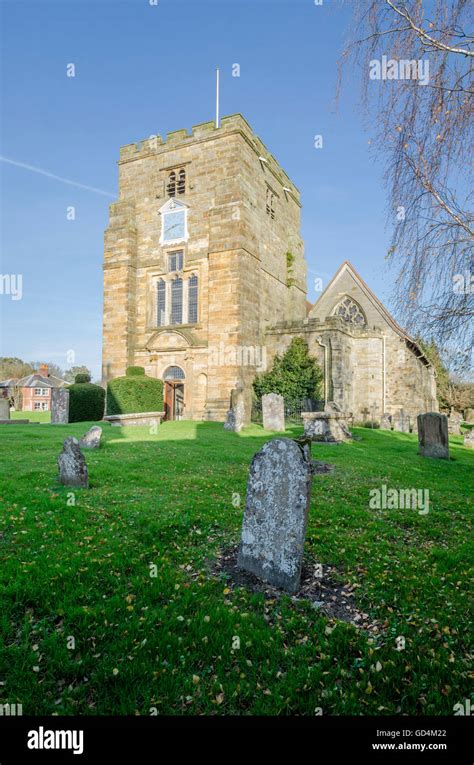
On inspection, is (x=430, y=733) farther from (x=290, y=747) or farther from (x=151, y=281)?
(x=151, y=281)

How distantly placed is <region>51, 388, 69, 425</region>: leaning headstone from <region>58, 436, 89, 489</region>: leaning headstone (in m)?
12.9

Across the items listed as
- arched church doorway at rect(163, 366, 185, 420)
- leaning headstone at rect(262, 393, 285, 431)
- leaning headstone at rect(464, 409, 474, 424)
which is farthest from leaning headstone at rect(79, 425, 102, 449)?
leaning headstone at rect(464, 409, 474, 424)

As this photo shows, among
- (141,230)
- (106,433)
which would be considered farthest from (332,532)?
(141,230)

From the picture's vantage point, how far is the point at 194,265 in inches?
966

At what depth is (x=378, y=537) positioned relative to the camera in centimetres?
552

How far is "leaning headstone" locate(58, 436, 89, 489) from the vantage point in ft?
23.0

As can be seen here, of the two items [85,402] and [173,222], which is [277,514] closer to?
[85,402]

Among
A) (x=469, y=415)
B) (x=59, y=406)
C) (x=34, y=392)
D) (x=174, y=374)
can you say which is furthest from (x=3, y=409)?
(x=34, y=392)

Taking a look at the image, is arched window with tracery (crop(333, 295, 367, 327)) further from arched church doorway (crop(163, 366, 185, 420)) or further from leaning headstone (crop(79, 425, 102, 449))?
leaning headstone (crop(79, 425, 102, 449))

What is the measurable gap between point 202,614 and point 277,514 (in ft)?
4.18

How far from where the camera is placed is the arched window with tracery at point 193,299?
24797mm

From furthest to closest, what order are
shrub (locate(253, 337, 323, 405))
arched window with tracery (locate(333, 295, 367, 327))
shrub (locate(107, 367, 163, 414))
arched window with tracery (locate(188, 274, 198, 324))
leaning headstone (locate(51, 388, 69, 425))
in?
arched window with tracery (locate(333, 295, 367, 327))
arched window with tracery (locate(188, 274, 198, 324))
shrub (locate(253, 337, 323, 405))
shrub (locate(107, 367, 163, 414))
leaning headstone (locate(51, 388, 69, 425))

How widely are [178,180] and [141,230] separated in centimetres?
388

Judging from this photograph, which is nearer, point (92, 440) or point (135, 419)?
point (92, 440)
